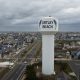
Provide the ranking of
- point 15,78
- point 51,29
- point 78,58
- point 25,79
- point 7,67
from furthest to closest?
point 78,58 → point 7,67 → point 15,78 → point 25,79 → point 51,29

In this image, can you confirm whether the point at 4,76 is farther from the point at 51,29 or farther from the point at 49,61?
the point at 51,29

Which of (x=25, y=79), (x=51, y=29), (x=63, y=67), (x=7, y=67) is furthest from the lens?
(x=7, y=67)

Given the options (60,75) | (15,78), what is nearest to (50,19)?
(60,75)

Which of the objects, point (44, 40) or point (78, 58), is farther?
point (78, 58)

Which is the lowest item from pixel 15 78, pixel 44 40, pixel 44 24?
pixel 15 78

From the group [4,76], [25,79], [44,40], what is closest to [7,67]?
[4,76]

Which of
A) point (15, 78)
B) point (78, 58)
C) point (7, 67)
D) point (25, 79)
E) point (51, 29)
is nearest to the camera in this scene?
point (51, 29)

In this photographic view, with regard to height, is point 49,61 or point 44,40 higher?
point 44,40

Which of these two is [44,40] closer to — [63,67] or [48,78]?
[48,78]

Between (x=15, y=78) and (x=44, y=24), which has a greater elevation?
(x=44, y=24)
